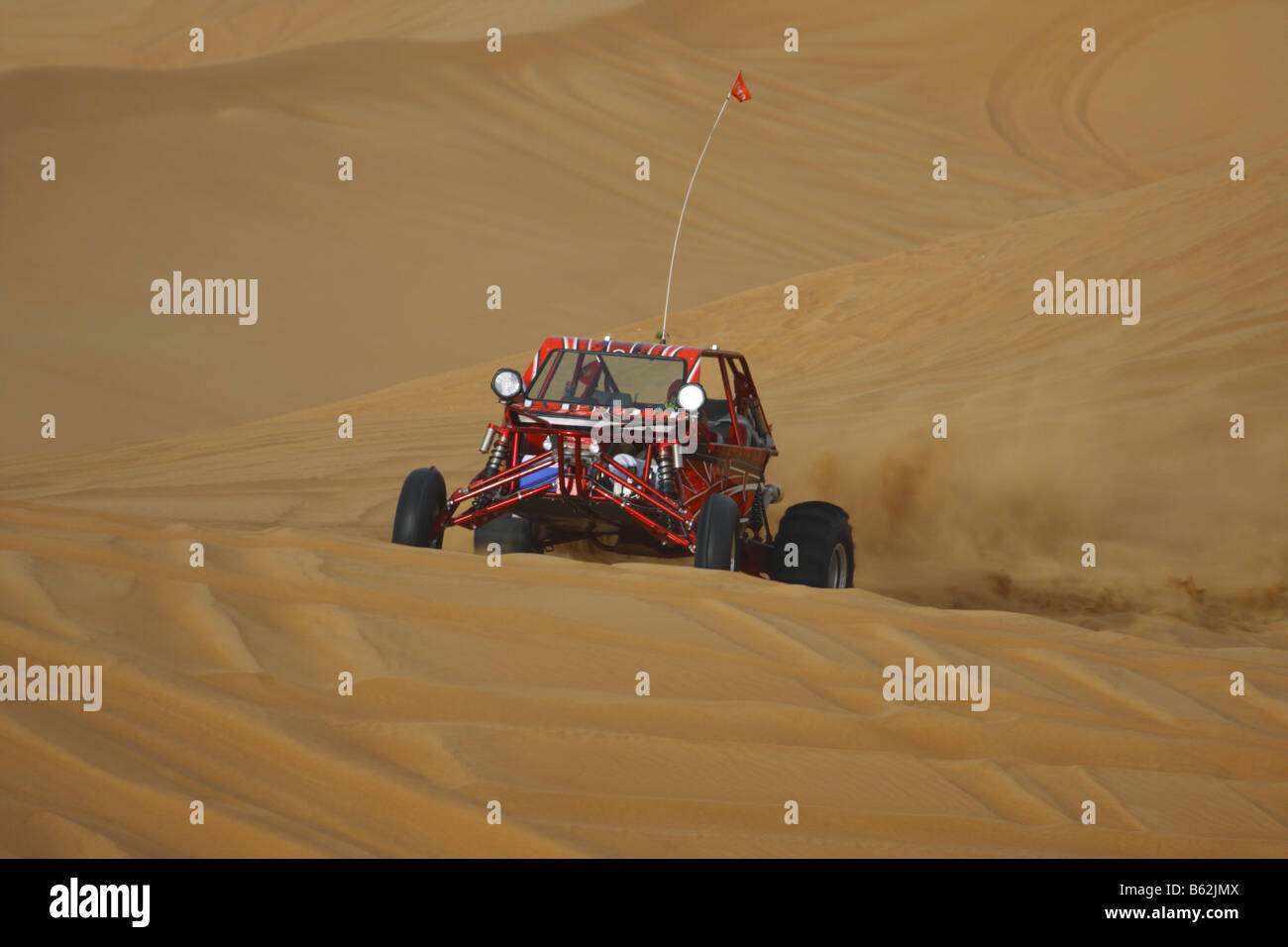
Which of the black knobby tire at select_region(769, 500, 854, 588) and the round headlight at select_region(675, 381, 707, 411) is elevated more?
the round headlight at select_region(675, 381, 707, 411)

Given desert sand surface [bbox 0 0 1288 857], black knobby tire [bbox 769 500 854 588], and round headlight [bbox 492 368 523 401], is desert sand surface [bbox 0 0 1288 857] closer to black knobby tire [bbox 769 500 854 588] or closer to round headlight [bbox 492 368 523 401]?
black knobby tire [bbox 769 500 854 588]

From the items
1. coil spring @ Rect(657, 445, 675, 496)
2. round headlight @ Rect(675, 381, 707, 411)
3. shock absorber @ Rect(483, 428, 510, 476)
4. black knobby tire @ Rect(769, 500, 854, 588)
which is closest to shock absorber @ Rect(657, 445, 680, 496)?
coil spring @ Rect(657, 445, 675, 496)

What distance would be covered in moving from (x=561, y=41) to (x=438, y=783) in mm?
33548

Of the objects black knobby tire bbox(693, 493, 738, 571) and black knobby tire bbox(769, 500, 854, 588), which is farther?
black knobby tire bbox(769, 500, 854, 588)

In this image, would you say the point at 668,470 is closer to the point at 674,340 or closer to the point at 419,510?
the point at 419,510

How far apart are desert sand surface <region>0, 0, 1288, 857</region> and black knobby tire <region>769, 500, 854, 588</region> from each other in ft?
3.54

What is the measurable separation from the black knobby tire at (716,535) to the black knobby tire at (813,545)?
716 mm

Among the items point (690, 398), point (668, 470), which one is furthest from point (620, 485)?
point (690, 398)

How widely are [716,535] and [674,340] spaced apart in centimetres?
1274

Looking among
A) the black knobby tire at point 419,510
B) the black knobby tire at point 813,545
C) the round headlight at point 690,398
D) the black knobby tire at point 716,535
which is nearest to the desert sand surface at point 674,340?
the black knobby tire at point 419,510

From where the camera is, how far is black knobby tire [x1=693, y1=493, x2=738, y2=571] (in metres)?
7.20

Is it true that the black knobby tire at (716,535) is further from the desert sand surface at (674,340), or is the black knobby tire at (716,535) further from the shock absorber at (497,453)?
the shock absorber at (497,453)

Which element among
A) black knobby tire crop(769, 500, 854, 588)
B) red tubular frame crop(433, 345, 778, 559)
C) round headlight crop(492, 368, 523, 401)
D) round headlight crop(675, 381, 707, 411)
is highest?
round headlight crop(492, 368, 523, 401)
